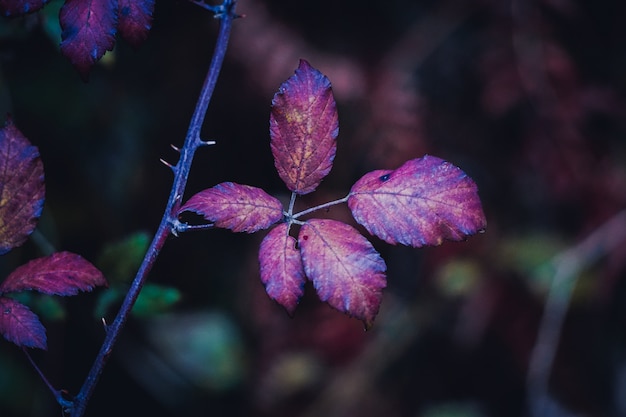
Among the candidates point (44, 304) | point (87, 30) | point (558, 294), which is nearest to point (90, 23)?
point (87, 30)

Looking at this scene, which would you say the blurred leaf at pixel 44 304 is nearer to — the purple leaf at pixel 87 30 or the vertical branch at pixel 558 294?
the purple leaf at pixel 87 30

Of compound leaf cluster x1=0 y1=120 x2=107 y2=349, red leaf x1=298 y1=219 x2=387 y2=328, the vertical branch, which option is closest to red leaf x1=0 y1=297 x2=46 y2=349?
compound leaf cluster x1=0 y1=120 x2=107 y2=349

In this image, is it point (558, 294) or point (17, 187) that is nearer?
point (17, 187)

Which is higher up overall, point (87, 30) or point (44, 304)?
point (87, 30)

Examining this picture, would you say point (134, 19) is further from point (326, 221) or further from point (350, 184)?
point (350, 184)

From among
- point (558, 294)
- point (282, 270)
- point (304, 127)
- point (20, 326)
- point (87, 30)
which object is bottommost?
point (558, 294)

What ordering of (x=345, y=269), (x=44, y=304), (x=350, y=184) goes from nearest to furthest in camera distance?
(x=345, y=269), (x=44, y=304), (x=350, y=184)

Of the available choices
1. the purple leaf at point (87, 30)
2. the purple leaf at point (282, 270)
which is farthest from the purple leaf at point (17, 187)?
the purple leaf at point (282, 270)

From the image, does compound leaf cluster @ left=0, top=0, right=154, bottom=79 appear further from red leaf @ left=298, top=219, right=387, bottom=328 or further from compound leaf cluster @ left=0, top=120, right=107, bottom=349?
red leaf @ left=298, top=219, right=387, bottom=328
